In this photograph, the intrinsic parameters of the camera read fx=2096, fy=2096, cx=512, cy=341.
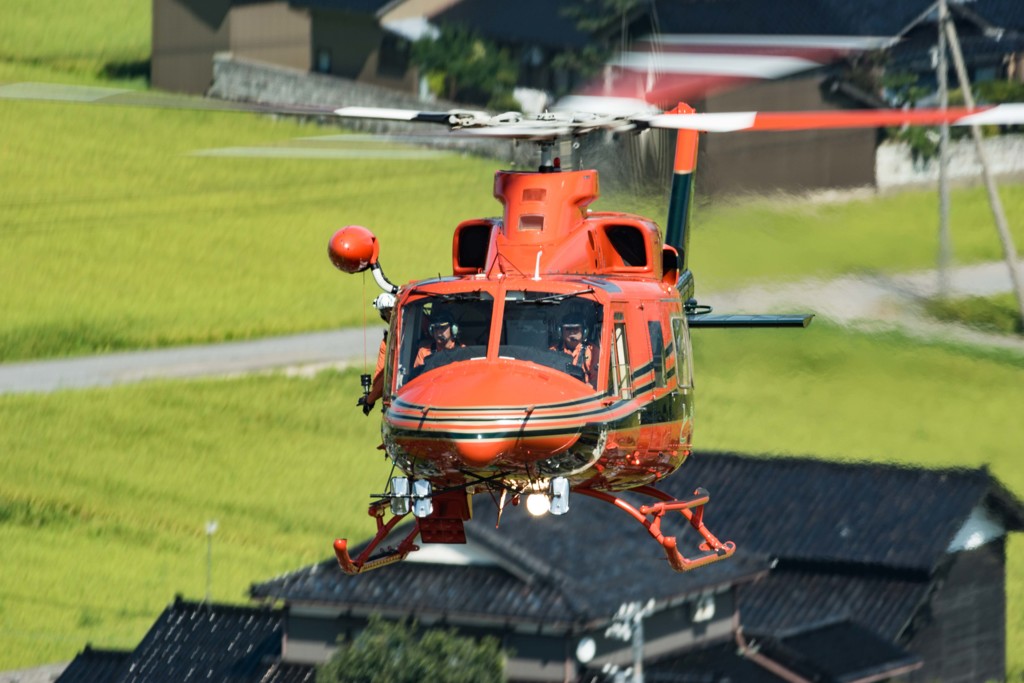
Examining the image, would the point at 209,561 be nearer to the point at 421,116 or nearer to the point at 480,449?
the point at 421,116

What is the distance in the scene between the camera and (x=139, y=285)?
225 feet

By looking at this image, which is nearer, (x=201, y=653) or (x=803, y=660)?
(x=803, y=660)

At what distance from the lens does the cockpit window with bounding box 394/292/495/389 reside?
20578mm

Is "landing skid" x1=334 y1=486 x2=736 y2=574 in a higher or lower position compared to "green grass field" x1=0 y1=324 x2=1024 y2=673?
higher

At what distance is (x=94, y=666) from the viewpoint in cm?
4372

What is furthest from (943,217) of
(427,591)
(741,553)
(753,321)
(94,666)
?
(753,321)

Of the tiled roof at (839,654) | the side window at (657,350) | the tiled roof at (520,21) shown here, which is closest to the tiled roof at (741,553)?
the tiled roof at (839,654)

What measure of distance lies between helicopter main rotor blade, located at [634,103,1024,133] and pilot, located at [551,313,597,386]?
2.57 m

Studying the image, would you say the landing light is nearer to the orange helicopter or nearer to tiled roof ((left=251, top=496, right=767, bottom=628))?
the orange helicopter

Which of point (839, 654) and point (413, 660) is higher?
point (413, 660)

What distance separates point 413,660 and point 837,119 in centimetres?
1947

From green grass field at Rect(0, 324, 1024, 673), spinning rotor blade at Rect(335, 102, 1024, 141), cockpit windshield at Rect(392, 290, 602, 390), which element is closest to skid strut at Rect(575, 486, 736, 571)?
cockpit windshield at Rect(392, 290, 602, 390)

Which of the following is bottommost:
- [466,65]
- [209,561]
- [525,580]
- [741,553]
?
[209,561]

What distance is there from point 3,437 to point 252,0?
33033 millimetres
